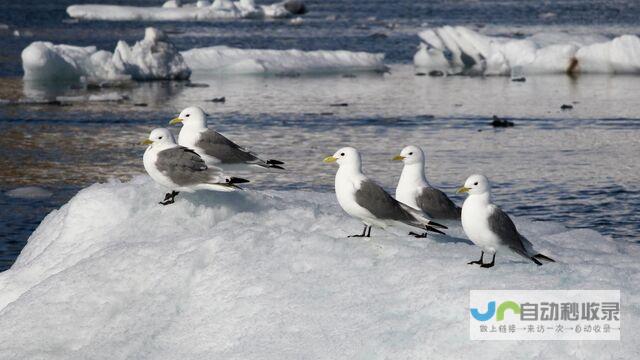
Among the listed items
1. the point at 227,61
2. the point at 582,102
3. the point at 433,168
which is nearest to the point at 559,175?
the point at 433,168

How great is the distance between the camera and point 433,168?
22.9 meters

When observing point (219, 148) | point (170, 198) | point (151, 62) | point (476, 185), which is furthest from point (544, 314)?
point (151, 62)

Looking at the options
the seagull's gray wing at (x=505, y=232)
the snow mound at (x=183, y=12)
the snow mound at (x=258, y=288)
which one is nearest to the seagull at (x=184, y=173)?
the snow mound at (x=258, y=288)

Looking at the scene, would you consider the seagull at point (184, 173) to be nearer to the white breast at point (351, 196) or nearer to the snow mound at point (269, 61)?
the white breast at point (351, 196)

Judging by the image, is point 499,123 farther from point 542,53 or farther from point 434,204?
point 434,204

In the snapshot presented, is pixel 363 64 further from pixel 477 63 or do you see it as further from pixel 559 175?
pixel 559 175

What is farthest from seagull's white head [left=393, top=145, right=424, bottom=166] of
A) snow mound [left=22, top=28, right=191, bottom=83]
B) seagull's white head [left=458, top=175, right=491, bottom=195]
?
snow mound [left=22, top=28, right=191, bottom=83]

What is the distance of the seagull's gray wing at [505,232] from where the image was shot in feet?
26.4

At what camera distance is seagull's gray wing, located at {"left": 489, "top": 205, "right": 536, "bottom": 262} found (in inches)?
317

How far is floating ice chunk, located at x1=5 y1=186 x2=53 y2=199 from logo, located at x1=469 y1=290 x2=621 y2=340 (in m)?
14.2

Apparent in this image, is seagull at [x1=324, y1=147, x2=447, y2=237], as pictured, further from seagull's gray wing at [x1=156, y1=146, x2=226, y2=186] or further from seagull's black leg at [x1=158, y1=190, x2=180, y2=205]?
seagull's black leg at [x1=158, y1=190, x2=180, y2=205]

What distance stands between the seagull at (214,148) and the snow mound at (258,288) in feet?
2.36

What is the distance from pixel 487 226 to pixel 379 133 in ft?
71.3

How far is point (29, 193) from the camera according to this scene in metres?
20.5
